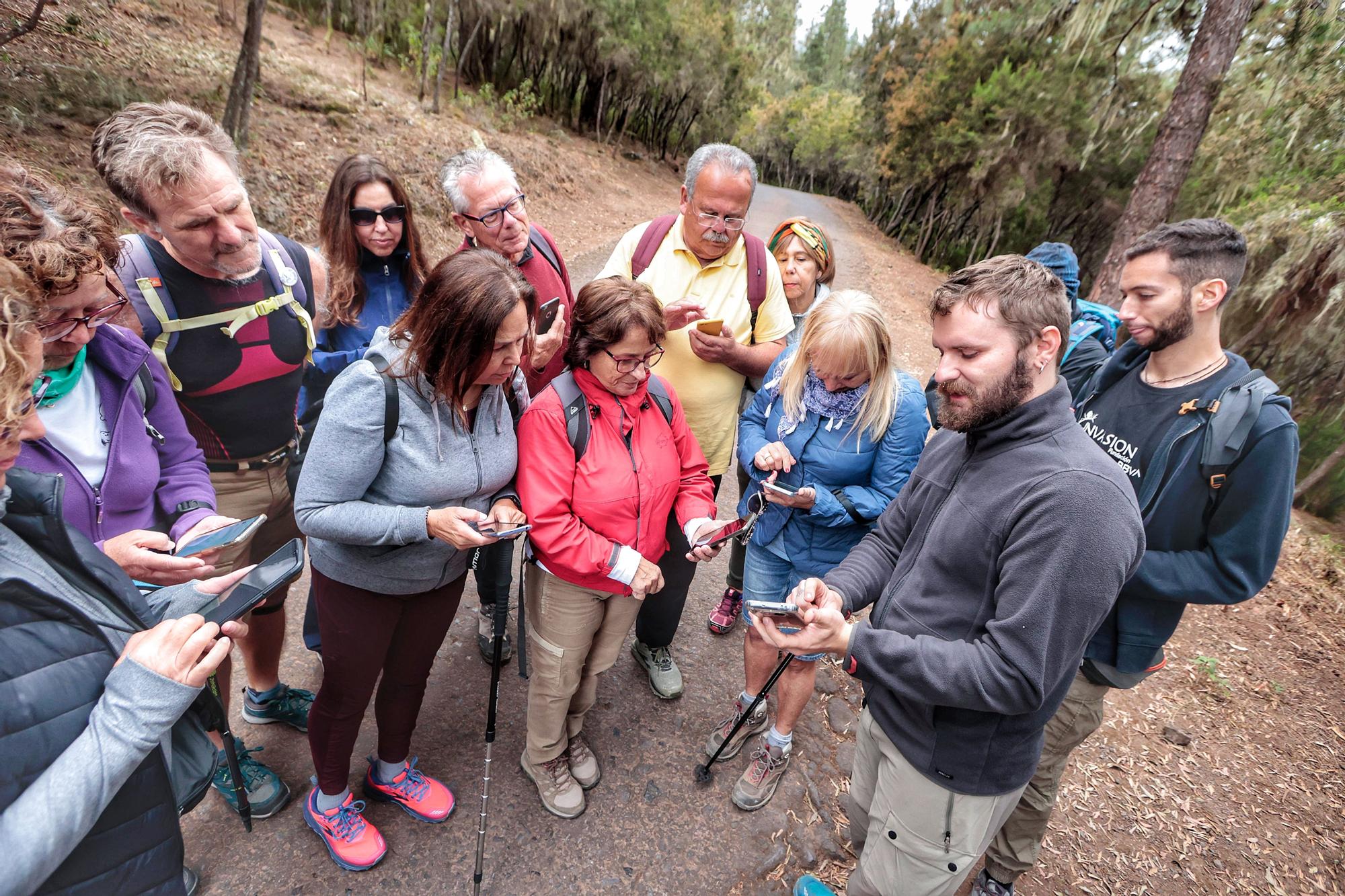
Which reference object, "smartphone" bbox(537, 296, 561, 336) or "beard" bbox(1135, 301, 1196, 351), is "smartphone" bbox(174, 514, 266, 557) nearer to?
"smartphone" bbox(537, 296, 561, 336)

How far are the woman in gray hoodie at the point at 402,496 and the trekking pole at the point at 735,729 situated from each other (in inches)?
59.9

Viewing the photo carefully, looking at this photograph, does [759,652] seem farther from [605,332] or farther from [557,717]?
[605,332]

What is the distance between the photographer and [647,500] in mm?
2682

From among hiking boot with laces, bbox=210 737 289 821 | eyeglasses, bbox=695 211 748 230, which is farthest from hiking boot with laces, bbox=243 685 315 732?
eyeglasses, bbox=695 211 748 230

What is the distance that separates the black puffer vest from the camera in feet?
3.97

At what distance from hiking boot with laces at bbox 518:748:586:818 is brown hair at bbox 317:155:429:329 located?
8.06 feet

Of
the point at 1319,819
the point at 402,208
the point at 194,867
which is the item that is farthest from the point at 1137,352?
the point at 194,867

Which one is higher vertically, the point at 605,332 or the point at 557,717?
the point at 605,332

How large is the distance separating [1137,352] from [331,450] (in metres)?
3.38

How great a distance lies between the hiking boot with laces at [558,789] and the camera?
2.97 m

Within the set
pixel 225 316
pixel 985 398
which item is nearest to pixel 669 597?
pixel 985 398

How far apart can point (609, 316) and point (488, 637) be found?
7.81 ft

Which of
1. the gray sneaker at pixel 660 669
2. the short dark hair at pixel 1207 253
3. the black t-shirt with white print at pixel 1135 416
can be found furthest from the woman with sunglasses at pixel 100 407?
the short dark hair at pixel 1207 253

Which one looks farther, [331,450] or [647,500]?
[647,500]
